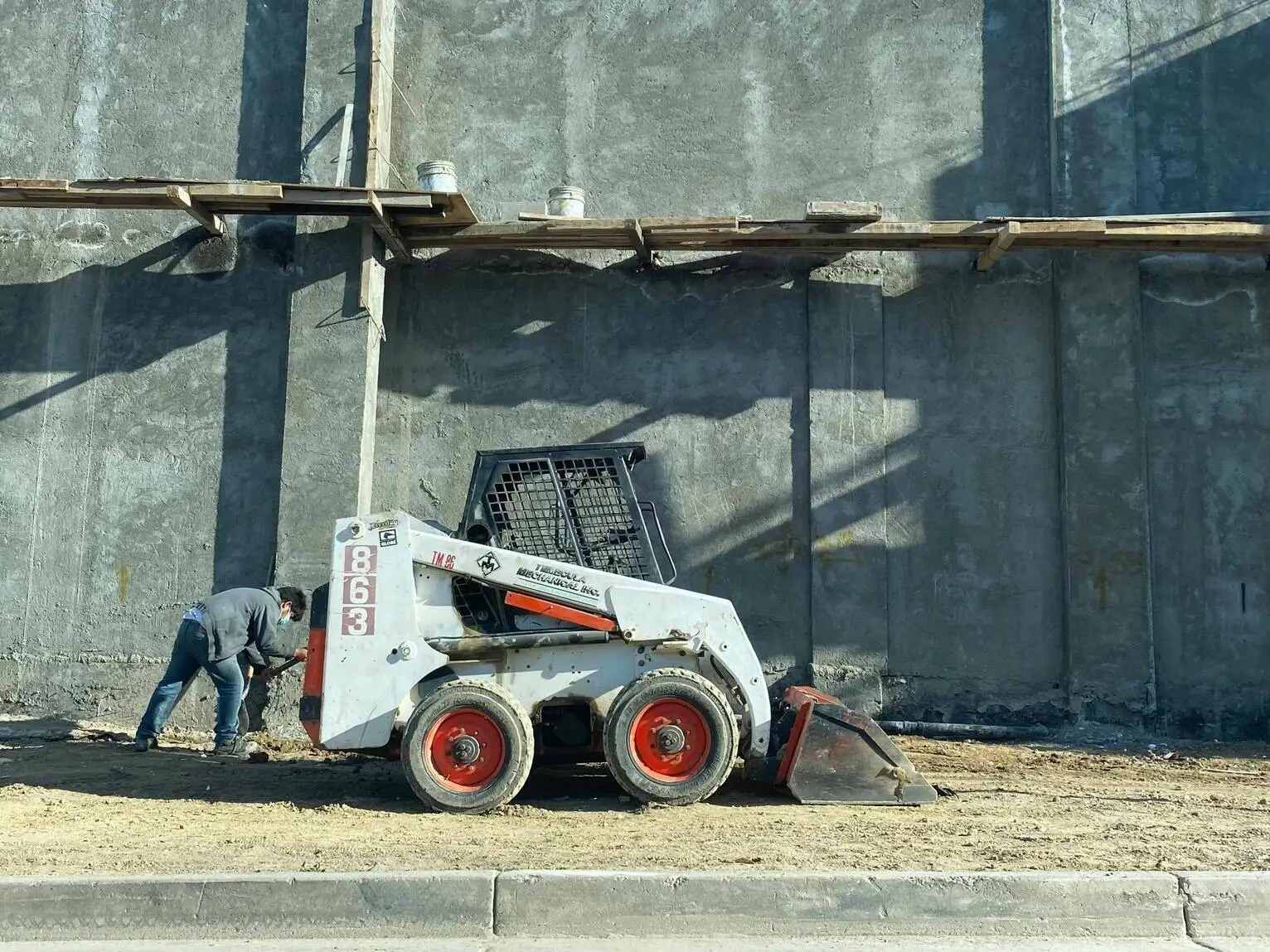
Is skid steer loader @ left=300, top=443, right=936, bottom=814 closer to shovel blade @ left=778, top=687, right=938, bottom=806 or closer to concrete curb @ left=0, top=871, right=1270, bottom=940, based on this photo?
shovel blade @ left=778, top=687, right=938, bottom=806

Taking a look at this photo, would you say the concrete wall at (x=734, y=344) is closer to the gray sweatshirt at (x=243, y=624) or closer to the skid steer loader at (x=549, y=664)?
the gray sweatshirt at (x=243, y=624)

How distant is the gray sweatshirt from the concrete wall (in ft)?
4.22

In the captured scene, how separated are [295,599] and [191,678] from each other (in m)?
1.06

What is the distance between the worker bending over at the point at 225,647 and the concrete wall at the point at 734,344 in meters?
1.24

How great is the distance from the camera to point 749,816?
723cm

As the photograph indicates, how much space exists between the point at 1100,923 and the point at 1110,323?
716cm

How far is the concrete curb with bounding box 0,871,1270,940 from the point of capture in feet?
17.7

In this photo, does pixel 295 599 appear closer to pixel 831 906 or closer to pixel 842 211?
pixel 842 211

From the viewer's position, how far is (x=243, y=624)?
372 inches

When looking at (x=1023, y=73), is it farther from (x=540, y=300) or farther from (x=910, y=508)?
(x=540, y=300)

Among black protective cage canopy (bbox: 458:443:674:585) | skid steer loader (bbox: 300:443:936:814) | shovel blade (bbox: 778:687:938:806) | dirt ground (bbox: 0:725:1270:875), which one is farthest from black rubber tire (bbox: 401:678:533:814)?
shovel blade (bbox: 778:687:938:806)

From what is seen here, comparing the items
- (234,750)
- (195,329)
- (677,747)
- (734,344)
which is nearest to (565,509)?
(677,747)

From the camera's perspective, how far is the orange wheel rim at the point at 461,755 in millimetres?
7582

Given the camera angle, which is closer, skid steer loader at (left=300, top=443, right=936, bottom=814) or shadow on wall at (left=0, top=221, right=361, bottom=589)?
skid steer loader at (left=300, top=443, right=936, bottom=814)
